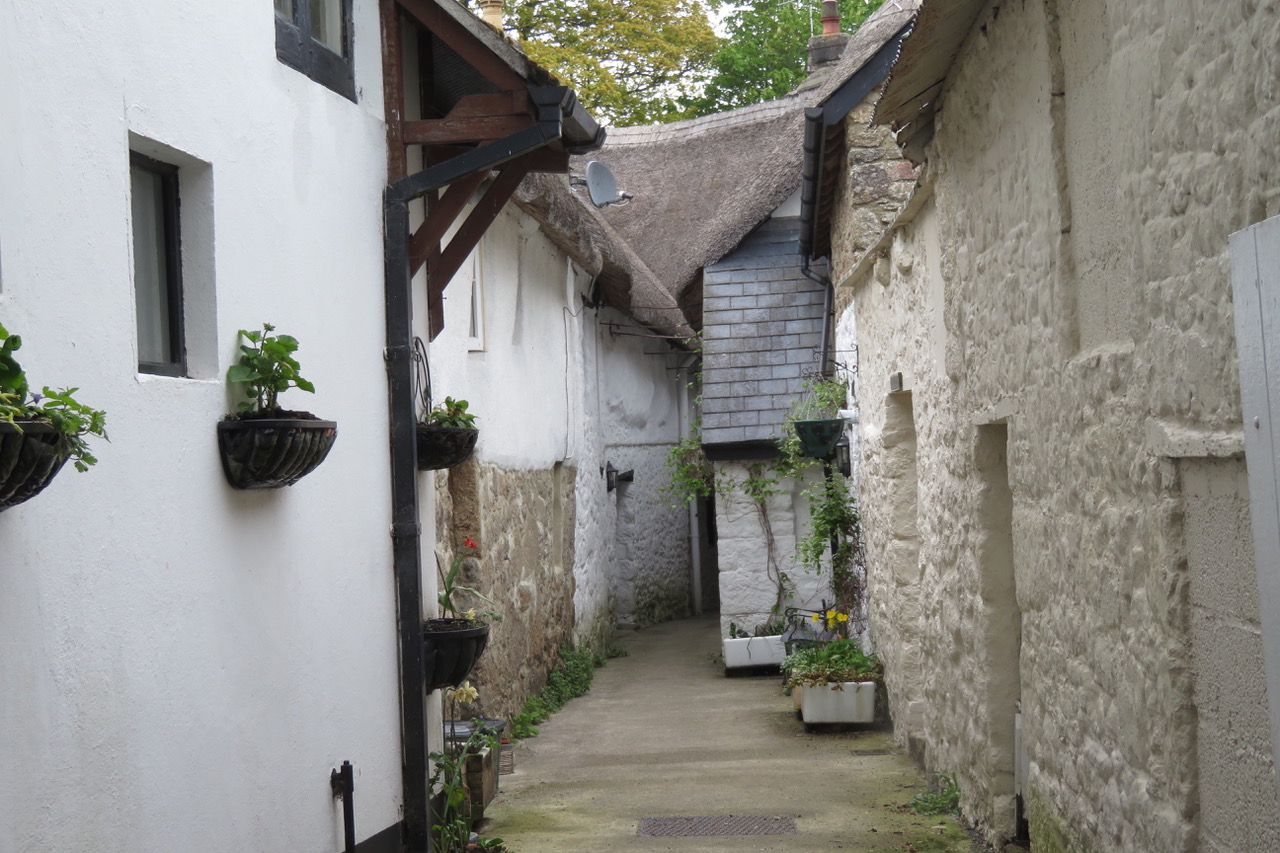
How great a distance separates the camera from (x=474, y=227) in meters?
5.71

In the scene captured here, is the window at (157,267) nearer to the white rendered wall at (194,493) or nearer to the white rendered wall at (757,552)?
the white rendered wall at (194,493)

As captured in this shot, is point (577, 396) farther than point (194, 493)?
Yes

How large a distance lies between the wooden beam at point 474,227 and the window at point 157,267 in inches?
68.7

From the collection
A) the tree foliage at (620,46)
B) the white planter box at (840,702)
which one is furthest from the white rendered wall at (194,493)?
the tree foliage at (620,46)

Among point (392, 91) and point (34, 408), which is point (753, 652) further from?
point (34, 408)

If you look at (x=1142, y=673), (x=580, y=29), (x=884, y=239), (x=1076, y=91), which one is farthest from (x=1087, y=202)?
(x=580, y=29)

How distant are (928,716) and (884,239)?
Result: 257 centimetres

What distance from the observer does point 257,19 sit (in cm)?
436

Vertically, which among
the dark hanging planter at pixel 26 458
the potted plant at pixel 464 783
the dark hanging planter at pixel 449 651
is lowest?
the potted plant at pixel 464 783

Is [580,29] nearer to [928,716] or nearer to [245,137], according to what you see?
[928,716]

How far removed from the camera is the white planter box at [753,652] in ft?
39.6

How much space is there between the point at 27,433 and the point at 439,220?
9.46 ft

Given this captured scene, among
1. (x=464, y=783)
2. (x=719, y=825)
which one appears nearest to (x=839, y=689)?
(x=719, y=825)

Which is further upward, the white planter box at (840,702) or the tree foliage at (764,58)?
the tree foliage at (764,58)
